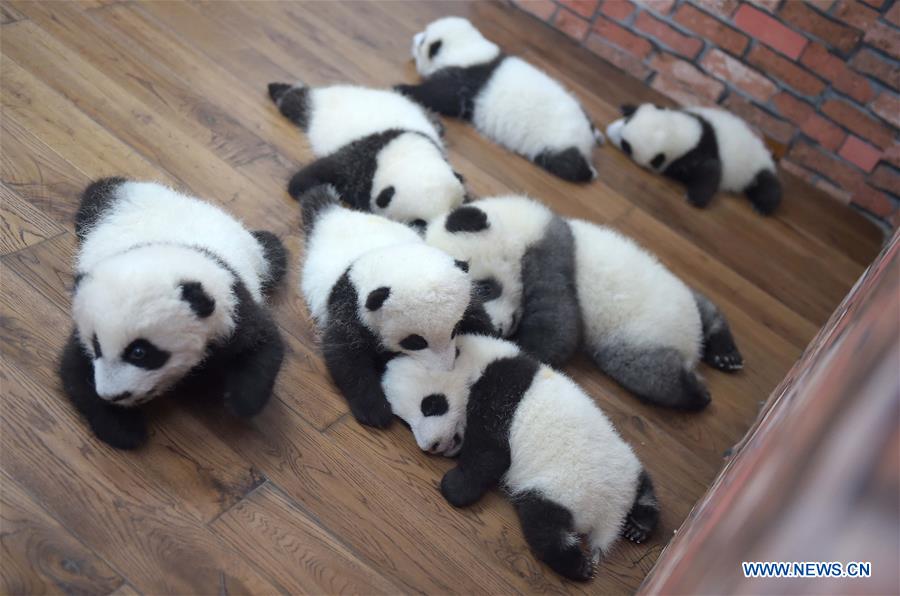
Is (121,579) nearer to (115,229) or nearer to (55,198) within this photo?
(115,229)

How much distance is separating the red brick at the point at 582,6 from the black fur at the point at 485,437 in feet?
8.64

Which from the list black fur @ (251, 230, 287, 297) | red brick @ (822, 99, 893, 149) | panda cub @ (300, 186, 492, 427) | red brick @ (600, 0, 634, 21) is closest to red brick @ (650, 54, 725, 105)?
red brick @ (600, 0, 634, 21)

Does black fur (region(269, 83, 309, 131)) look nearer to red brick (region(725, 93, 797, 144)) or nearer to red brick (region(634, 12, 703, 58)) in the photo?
red brick (region(634, 12, 703, 58))

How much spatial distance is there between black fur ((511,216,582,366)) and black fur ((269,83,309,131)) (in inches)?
40.3

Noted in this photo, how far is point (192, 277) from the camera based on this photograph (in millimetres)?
1668

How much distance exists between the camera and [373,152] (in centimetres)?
262

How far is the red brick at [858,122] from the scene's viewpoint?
3574 millimetres

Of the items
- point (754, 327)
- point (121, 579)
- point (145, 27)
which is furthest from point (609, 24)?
point (121, 579)

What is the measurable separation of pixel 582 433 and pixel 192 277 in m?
0.93

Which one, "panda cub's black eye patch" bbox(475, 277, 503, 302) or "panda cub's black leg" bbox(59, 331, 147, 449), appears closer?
"panda cub's black leg" bbox(59, 331, 147, 449)

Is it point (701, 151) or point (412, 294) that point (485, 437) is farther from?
point (701, 151)

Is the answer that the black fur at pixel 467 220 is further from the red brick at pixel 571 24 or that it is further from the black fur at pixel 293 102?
the red brick at pixel 571 24

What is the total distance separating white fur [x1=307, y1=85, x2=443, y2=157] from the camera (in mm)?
2756

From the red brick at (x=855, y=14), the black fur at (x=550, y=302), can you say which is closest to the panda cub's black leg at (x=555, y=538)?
the black fur at (x=550, y=302)
